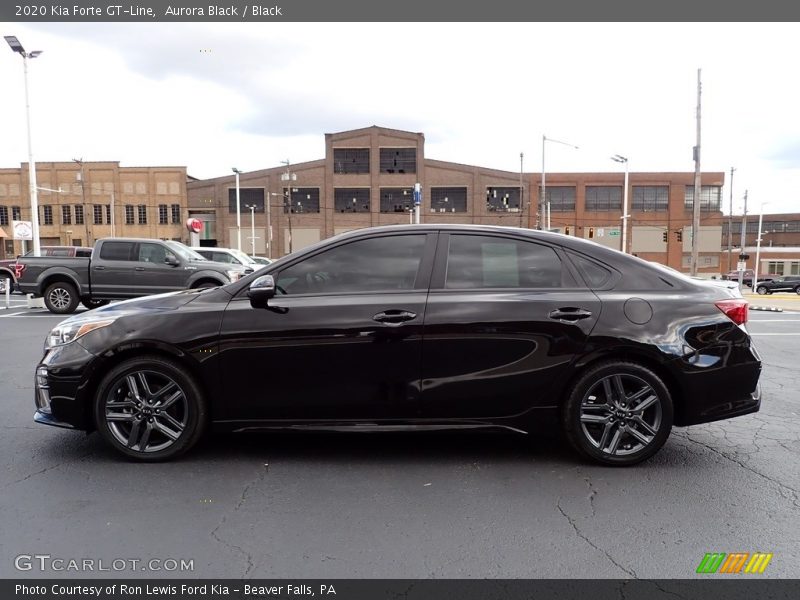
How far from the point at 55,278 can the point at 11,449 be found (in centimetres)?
1135

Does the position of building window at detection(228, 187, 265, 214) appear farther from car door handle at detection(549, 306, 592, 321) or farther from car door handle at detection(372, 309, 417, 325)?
car door handle at detection(549, 306, 592, 321)

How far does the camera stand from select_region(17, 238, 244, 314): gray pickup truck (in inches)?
541

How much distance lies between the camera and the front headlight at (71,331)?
396 centimetres

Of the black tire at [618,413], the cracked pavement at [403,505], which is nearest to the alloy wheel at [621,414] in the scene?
the black tire at [618,413]

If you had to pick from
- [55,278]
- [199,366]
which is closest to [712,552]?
[199,366]

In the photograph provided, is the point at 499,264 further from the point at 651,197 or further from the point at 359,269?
the point at 651,197

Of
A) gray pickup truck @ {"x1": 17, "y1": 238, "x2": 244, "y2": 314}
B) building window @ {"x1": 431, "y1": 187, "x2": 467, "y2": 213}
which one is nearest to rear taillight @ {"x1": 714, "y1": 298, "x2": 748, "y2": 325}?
gray pickup truck @ {"x1": 17, "y1": 238, "x2": 244, "y2": 314}

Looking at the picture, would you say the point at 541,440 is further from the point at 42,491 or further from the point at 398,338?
the point at 42,491

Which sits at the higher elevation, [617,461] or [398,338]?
[398,338]

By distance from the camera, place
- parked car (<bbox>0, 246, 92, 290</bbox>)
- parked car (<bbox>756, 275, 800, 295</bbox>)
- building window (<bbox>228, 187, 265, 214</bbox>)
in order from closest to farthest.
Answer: parked car (<bbox>0, 246, 92, 290</bbox>) < parked car (<bbox>756, 275, 800, 295</bbox>) < building window (<bbox>228, 187, 265, 214</bbox>)

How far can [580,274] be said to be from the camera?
4.05 metres

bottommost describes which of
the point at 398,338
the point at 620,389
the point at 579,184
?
the point at 620,389
